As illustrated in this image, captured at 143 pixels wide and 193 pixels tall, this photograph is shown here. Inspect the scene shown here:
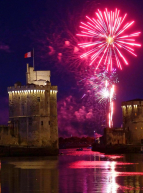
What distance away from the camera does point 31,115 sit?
197ft

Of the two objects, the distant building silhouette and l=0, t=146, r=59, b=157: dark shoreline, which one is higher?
the distant building silhouette

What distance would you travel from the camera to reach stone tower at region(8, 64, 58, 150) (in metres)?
60.0

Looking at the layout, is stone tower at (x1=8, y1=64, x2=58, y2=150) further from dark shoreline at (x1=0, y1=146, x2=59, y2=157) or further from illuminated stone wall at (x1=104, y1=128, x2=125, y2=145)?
illuminated stone wall at (x1=104, y1=128, x2=125, y2=145)

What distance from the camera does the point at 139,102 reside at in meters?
75.1

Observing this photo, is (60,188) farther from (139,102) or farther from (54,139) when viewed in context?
(139,102)

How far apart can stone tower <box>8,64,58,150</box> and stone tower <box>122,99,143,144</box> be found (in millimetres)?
18057

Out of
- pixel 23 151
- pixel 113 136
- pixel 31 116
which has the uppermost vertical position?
pixel 31 116

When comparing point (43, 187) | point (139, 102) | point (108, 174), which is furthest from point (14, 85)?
point (43, 187)

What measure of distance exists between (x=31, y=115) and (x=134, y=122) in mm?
21477

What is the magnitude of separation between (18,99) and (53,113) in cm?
505

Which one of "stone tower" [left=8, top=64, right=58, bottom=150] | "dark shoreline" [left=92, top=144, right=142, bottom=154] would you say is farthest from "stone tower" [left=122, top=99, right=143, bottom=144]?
"stone tower" [left=8, top=64, right=58, bottom=150]

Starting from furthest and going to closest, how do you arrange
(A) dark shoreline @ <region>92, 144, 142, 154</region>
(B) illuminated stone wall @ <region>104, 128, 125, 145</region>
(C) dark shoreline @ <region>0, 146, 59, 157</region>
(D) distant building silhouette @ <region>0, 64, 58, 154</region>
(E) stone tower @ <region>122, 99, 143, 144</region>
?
1. (E) stone tower @ <region>122, 99, 143, 144</region>
2. (B) illuminated stone wall @ <region>104, 128, 125, 145</region>
3. (A) dark shoreline @ <region>92, 144, 142, 154</region>
4. (D) distant building silhouette @ <region>0, 64, 58, 154</region>
5. (C) dark shoreline @ <region>0, 146, 59, 157</region>

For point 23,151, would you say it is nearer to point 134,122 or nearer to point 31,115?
point 31,115

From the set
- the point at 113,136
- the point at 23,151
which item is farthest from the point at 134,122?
the point at 23,151
